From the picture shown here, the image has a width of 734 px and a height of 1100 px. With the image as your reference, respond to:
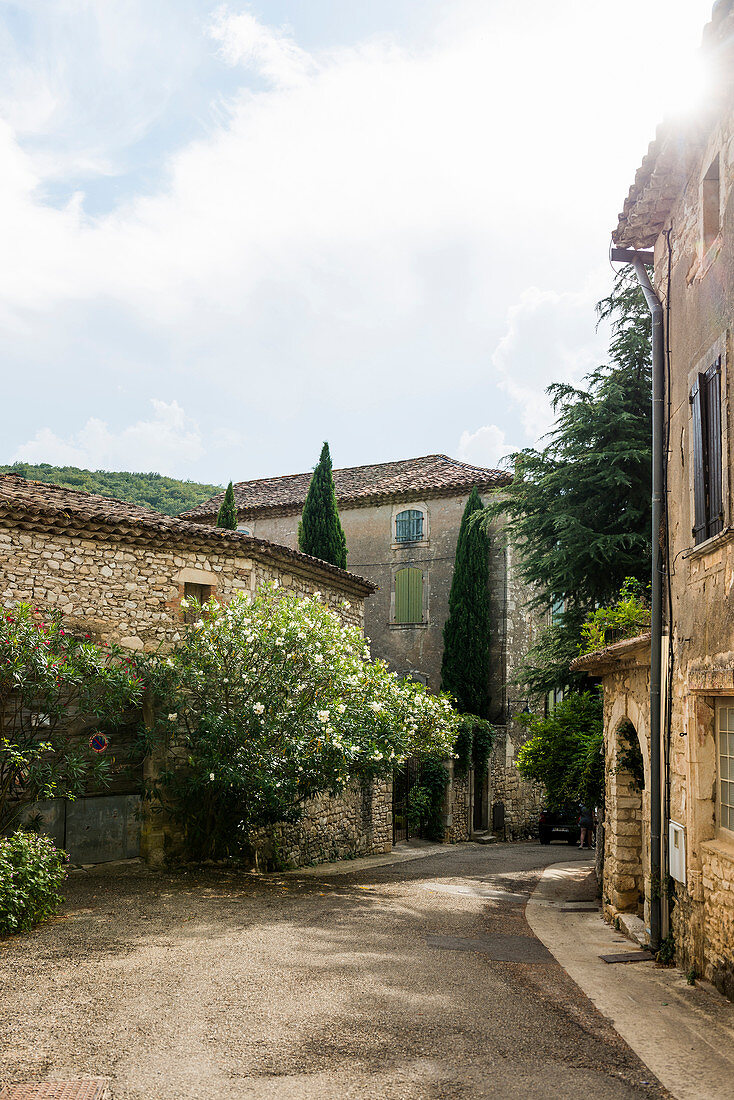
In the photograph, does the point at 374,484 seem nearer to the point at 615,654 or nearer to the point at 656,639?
the point at 615,654

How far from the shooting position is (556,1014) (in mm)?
5488

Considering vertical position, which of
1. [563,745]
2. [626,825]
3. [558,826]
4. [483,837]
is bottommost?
[483,837]

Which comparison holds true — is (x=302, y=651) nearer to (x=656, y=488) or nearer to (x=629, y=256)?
(x=656, y=488)

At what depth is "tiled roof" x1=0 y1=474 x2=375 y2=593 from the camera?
11344mm

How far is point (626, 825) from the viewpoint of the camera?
9789 millimetres

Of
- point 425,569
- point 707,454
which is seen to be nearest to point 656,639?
point 707,454

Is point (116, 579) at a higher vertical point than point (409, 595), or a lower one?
lower

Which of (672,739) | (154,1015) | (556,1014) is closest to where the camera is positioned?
(154,1015)

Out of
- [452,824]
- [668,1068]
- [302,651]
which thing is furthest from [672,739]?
[452,824]

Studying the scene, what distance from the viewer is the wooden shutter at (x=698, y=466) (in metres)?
6.89

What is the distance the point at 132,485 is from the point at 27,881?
97.8ft

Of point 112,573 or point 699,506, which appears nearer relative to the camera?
point 699,506

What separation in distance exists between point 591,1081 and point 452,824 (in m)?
18.7

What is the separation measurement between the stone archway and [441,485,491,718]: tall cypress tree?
14.3 meters
